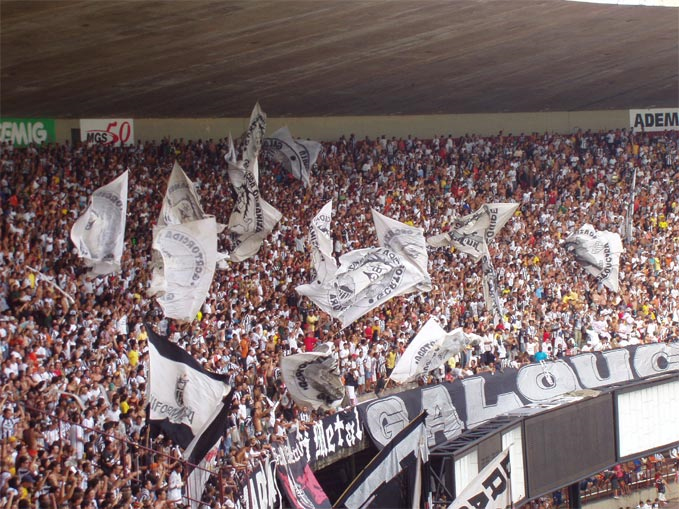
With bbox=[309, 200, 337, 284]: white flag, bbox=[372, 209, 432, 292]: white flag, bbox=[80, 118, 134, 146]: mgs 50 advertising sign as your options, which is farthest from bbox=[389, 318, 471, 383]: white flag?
bbox=[80, 118, 134, 146]: mgs 50 advertising sign

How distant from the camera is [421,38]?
20.9 m

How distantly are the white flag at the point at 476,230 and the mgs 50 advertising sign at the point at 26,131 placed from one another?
8.71 m

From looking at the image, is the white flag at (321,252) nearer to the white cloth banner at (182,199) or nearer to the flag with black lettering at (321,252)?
the flag with black lettering at (321,252)

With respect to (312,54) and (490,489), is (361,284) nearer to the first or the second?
(490,489)

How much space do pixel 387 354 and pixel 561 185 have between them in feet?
42.8

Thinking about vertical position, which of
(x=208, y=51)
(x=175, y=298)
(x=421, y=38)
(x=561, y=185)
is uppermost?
(x=561, y=185)

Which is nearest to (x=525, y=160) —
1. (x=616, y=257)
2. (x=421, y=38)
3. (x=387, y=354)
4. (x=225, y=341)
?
(x=616, y=257)

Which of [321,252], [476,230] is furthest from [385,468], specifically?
[476,230]

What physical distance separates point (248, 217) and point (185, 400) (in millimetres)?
6525

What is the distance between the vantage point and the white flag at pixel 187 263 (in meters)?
15.2

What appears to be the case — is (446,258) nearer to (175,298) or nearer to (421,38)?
(421,38)

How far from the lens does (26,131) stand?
2389 cm

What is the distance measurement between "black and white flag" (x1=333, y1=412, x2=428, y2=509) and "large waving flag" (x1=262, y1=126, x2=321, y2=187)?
31.6ft

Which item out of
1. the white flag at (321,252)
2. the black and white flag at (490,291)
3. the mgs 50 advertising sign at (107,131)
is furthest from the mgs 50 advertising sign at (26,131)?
the black and white flag at (490,291)
